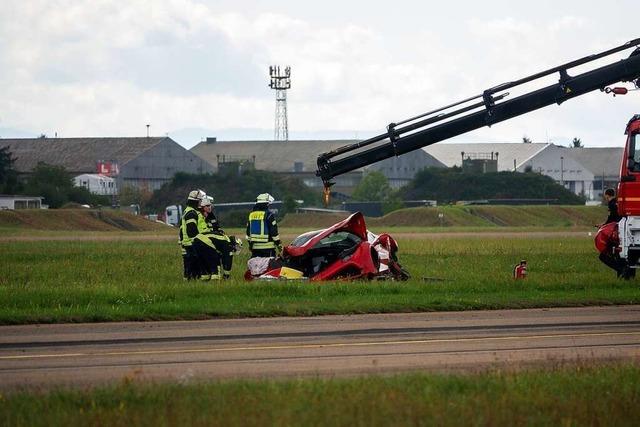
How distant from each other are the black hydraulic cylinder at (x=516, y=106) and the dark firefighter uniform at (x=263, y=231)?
8.09 ft

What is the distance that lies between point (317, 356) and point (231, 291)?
23.3ft

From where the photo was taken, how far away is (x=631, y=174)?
24.0 m

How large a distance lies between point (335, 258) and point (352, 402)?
13210 millimetres

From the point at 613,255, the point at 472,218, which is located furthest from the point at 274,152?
the point at 613,255

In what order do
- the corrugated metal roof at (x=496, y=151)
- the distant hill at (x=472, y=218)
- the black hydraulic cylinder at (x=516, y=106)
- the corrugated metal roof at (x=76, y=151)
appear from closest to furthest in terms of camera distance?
the black hydraulic cylinder at (x=516, y=106) < the distant hill at (x=472, y=218) < the corrugated metal roof at (x=76, y=151) < the corrugated metal roof at (x=496, y=151)

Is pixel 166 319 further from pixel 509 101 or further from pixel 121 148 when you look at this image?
pixel 121 148

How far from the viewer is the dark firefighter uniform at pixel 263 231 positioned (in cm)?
2402

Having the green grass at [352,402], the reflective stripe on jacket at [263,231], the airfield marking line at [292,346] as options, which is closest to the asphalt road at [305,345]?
the airfield marking line at [292,346]

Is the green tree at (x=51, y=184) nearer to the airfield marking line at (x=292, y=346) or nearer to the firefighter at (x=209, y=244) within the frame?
the firefighter at (x=209, y=244)

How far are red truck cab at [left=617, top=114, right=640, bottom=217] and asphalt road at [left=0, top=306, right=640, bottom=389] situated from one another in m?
5.22

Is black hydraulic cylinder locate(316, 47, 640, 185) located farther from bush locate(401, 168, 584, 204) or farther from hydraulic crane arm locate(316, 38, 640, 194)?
bush locate(401, 168, 584, 204)

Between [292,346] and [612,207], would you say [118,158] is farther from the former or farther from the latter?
[292,346]

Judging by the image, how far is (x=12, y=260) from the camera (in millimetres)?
36406

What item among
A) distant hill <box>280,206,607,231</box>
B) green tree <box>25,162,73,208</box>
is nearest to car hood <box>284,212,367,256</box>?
distant hill <box>280,206,607,231</box>
